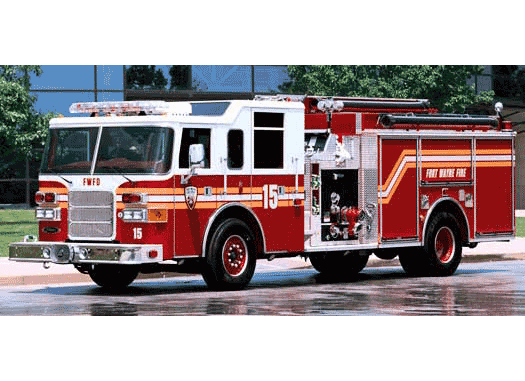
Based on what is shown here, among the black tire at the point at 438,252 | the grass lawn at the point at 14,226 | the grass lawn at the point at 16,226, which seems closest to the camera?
the black tire at the point at 438,252

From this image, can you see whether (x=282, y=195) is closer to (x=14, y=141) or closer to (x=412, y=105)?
(x=412, y=105)

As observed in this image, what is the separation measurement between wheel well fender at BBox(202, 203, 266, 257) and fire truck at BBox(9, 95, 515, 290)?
22mm

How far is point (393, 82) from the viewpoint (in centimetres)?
4300

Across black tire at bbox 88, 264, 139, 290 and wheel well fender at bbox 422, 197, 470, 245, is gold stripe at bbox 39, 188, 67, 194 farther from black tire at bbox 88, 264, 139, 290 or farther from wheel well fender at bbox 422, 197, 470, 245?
wheel well fender at bbox 422, 197, 470, 245

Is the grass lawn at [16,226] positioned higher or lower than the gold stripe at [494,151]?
lower

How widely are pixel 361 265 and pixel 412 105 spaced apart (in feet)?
9.40

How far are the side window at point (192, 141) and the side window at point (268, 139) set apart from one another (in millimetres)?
936

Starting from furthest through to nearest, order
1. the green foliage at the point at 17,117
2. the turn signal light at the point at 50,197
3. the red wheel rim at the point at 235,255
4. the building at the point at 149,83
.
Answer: the building at the point at 149,83 < the green foliage at the point at 17,117 < the turn signal light at the point at 50,197 < the red wheel rim at the point at 235,255

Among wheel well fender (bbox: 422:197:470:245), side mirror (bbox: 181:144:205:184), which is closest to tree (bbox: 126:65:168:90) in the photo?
wheel well fender (bbox: 422:197:470:245)

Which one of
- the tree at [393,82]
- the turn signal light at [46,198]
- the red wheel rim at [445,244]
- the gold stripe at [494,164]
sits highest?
the tree at [393,82]

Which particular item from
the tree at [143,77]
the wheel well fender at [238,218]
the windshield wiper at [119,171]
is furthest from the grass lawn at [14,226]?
the wheel well fender at [238,218]

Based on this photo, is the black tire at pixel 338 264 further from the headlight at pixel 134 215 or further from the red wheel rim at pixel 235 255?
the headlight at pixel 134 215

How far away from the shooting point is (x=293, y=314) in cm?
1562

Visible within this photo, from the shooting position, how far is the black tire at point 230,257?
→ 18312 millimetres
